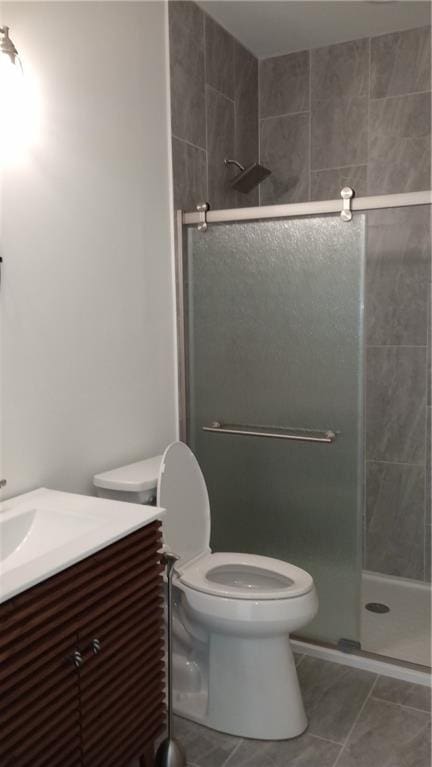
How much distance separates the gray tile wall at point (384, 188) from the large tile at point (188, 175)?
2.14 feet

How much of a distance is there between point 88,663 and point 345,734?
1.04m

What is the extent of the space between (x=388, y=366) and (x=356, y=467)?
905 millimetres

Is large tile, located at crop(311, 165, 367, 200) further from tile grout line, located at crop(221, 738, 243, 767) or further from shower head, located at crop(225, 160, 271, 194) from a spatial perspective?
tile grout line, located at crop(221, 738, 243, 767)

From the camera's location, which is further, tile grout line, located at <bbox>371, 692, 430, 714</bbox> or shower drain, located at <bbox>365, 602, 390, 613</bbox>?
shower drain, located at <bbox>365, 602, 390, 613</bbox>

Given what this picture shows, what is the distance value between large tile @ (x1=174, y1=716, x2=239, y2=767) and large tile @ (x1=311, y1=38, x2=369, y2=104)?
9.31ft

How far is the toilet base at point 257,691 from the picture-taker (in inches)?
82.6

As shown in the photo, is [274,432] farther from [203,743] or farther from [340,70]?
[340,70]

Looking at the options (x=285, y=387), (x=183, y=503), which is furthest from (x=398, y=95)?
(x=183, y=503)

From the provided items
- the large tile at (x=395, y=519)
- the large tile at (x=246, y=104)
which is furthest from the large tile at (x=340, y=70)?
the large tile at (x=395, y=519)

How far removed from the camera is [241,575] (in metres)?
2.35

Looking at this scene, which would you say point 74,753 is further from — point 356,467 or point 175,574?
point 356,467

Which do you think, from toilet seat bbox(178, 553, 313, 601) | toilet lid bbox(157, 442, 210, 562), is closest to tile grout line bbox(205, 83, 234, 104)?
toilet lid bbox(157, 442, 210, 562)

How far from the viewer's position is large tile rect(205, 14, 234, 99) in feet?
9.48

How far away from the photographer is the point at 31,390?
6.48ft
